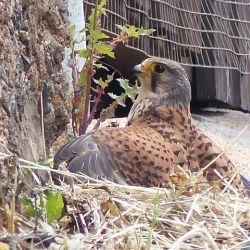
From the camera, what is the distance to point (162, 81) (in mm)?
5156

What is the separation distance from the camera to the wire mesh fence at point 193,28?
721 centimetres

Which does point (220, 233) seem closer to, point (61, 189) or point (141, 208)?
point (141, 208)

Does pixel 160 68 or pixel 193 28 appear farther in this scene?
pixel 193 28

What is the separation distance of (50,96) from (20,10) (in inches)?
18.3

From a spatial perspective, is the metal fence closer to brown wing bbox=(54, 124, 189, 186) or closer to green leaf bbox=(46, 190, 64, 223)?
brown wing bbox=(54, 124, 189, 186)

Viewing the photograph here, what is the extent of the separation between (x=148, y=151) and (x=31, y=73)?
1.02 meters

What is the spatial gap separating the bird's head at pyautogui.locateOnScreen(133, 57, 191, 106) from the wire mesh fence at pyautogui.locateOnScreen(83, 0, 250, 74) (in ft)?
5.12

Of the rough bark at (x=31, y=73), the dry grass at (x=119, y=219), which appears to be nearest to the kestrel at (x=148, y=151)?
the rough bark at (x=31, y=73)

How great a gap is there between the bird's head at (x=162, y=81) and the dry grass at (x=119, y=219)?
2.26m

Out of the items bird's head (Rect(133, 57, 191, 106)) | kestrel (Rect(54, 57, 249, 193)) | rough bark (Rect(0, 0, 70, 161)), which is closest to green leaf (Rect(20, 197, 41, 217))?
rough bark (Rect(0, 0, 70, 161))

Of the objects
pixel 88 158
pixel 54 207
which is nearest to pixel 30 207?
pixel 54 207

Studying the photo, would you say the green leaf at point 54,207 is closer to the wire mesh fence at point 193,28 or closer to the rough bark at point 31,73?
the rough bark at point 31,73

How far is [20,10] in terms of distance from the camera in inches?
120

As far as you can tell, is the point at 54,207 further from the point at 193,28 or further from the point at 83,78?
the point at 193,28
